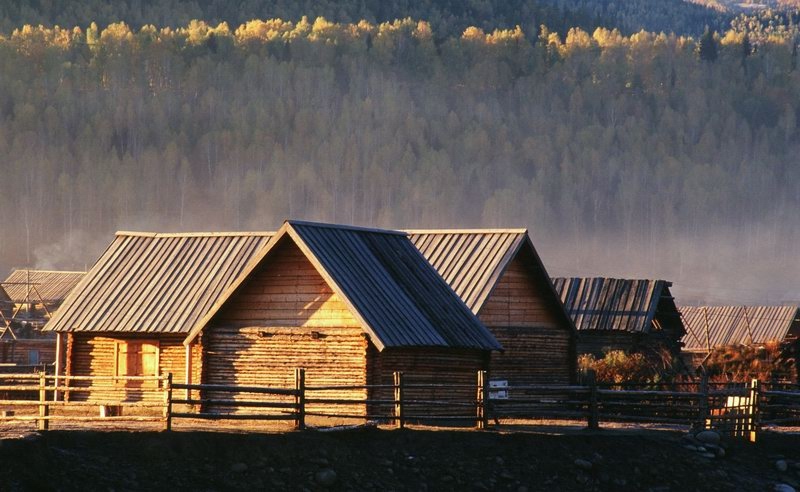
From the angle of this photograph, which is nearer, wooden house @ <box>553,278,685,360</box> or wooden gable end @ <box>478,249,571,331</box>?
wooden gable end @ <box>478,249,571,331</box>

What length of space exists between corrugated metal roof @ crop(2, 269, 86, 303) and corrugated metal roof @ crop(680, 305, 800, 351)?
35500mm

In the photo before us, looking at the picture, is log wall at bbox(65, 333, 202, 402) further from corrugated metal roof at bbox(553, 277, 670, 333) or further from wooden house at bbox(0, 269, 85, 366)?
wooden house at bbox(0, 269, 85, 366)

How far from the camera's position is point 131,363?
45062mm

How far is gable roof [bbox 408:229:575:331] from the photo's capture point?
4688 cm

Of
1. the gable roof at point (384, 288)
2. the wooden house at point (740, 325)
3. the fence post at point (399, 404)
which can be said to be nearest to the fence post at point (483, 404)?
the fence post at point (399, 404)

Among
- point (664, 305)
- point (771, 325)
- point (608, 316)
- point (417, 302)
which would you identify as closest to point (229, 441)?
point (417, 302)

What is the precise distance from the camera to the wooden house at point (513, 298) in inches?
1868

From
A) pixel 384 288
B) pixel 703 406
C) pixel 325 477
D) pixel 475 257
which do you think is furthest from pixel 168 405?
pixel 475 257

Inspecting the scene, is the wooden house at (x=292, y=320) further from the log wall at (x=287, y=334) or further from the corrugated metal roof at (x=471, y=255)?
the corrugated metal roof at (x=471, y=255)

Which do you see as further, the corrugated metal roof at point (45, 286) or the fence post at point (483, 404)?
the corrugated metal roof at point (45, 286)

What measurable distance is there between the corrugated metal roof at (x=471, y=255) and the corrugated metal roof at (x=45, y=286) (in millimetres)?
41139

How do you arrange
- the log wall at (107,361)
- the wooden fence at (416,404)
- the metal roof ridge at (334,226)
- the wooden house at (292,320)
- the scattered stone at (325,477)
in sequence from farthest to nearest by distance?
the log wall at (107,361), the metal roof ridge at (334,226), the wooden house at (292,320), the wooden fence at (416,404), the scattered stone at (325,477)

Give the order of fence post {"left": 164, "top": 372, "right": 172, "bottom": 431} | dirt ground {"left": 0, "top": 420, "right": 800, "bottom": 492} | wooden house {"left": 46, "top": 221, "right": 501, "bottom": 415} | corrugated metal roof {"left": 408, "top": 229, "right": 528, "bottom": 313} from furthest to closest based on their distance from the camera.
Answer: corrugated metal roof {"left": 408, "top": 229, "right": 528, "bottom": 313}
wooden house {"left": 46, "top": 221, "right": 501, "bottom": 415}
fence post {"left": 164, "top": 372, "right": 172, "bottom": 431}
dirt ground {"left": 0, "top": 420, "right": 800, "bottom": 492}

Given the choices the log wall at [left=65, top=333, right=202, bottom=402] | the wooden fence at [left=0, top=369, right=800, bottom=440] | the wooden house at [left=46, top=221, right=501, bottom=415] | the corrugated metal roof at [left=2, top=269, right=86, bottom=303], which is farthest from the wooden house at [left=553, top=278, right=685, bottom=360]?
the corrugated metal roof at [left=2, top=269, right=86, bottom=303]
